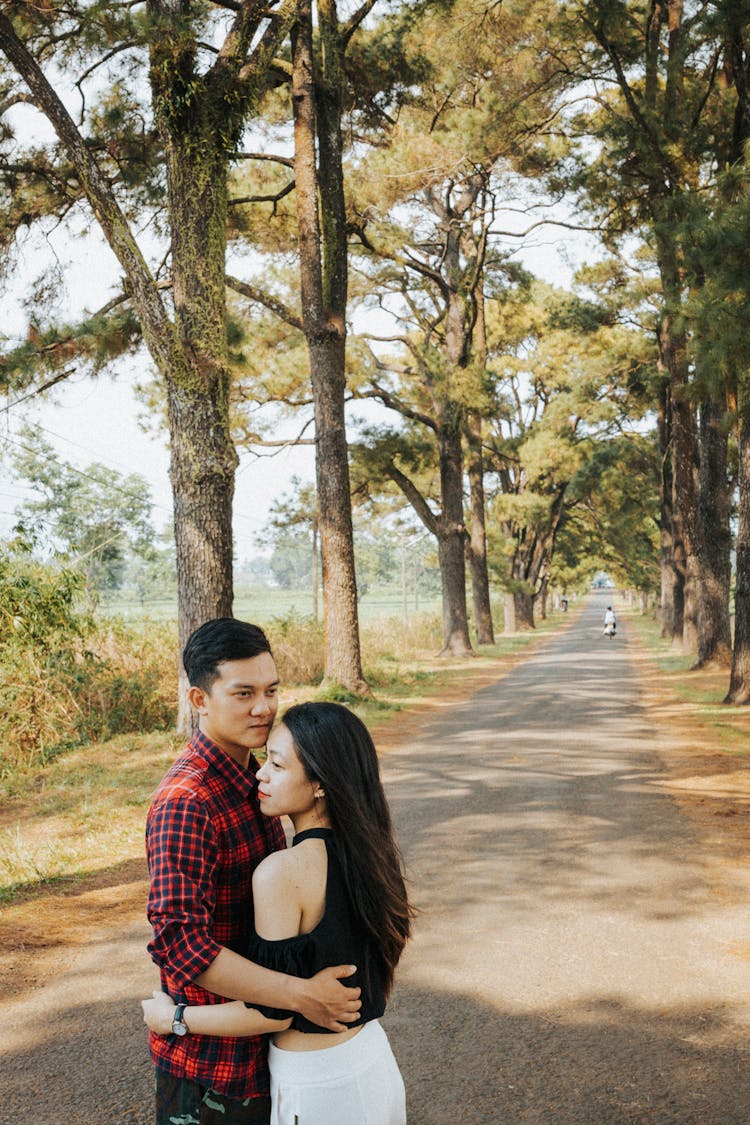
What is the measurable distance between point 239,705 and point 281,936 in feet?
1.68

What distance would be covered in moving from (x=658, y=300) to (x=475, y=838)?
916 inches

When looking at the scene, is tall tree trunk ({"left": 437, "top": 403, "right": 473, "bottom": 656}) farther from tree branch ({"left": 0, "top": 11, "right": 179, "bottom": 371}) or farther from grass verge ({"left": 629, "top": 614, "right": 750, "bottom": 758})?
tree branch ({"left": 0, "top": 11, "right": 179, "bottom": 371})

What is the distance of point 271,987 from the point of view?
77.6 inches

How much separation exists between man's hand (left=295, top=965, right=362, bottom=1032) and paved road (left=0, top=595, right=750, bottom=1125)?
185 cm

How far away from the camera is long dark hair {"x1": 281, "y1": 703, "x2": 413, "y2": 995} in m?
2.06

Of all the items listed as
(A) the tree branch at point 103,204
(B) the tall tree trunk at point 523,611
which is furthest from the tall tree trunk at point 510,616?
(A) the tree branch at point 103,204

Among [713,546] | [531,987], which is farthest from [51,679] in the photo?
[713,546]

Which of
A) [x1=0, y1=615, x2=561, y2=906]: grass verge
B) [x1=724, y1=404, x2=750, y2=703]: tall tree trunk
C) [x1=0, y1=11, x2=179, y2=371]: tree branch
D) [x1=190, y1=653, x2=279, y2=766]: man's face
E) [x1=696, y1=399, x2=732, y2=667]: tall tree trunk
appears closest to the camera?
[x1=190, y1=653, x2=279, y2=766]: man's face

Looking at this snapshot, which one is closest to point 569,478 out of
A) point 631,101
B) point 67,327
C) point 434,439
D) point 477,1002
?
point 434,439

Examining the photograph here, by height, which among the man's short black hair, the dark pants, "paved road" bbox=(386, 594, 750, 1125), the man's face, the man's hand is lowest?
"paved road" bbox=(386, 594, 750, 1125)

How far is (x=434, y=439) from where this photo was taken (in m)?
28.9

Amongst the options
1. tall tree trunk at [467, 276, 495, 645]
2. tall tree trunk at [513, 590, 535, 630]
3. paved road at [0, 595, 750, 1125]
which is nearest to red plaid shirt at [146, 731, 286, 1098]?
paved road at [0, 595, 750, 1125]

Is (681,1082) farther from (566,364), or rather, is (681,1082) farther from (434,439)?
(566,364)

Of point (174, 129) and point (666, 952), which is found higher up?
point (174, 129)
